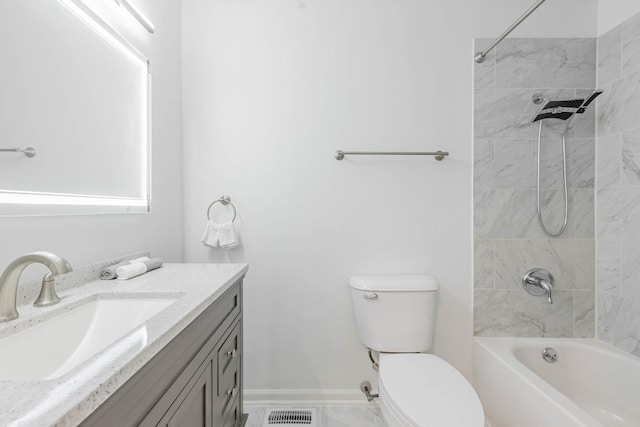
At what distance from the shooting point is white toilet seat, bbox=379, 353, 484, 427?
1023mm

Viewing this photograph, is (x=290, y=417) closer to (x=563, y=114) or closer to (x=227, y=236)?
(x=227, y=236)

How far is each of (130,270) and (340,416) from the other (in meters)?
1.31

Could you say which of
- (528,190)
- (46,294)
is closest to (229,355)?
(46,294)

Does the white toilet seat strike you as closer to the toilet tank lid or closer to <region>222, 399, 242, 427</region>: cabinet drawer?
the toilet tank lid

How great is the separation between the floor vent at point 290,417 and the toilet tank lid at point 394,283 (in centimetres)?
72

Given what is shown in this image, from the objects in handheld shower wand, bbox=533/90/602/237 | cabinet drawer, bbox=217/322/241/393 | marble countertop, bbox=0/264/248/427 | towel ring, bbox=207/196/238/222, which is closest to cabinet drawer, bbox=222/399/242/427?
cabinet drawer, bbox=217/322/241/393

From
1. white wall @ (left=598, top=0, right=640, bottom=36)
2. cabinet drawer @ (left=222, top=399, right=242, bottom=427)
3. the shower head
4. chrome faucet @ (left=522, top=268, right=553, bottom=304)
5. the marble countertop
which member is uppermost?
white wall @ (left=598, top=0, right=640, bottom=36)

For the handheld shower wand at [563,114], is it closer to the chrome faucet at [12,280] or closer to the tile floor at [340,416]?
the tile floor at [340,416]

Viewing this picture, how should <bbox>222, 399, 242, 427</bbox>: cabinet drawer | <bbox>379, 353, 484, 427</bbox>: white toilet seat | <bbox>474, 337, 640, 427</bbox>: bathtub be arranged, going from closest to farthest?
<bbox>379, 353, 484, 427</bbox>: white toilet seat → <bbox>222, 399, 242, 427</bbox>: cabinet drawer → <bbox>474, 337, 640, 427</bbox>: bathtub

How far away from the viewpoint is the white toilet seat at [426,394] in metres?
1.02

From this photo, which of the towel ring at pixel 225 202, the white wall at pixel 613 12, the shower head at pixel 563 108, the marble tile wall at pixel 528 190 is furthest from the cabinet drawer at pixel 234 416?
the white wall at pixel 613 12

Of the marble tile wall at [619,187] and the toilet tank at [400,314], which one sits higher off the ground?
the marble tile wall at [619,187]

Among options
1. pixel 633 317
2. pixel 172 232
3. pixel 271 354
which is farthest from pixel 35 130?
pixel 633 317

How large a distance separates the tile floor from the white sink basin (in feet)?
3.42
